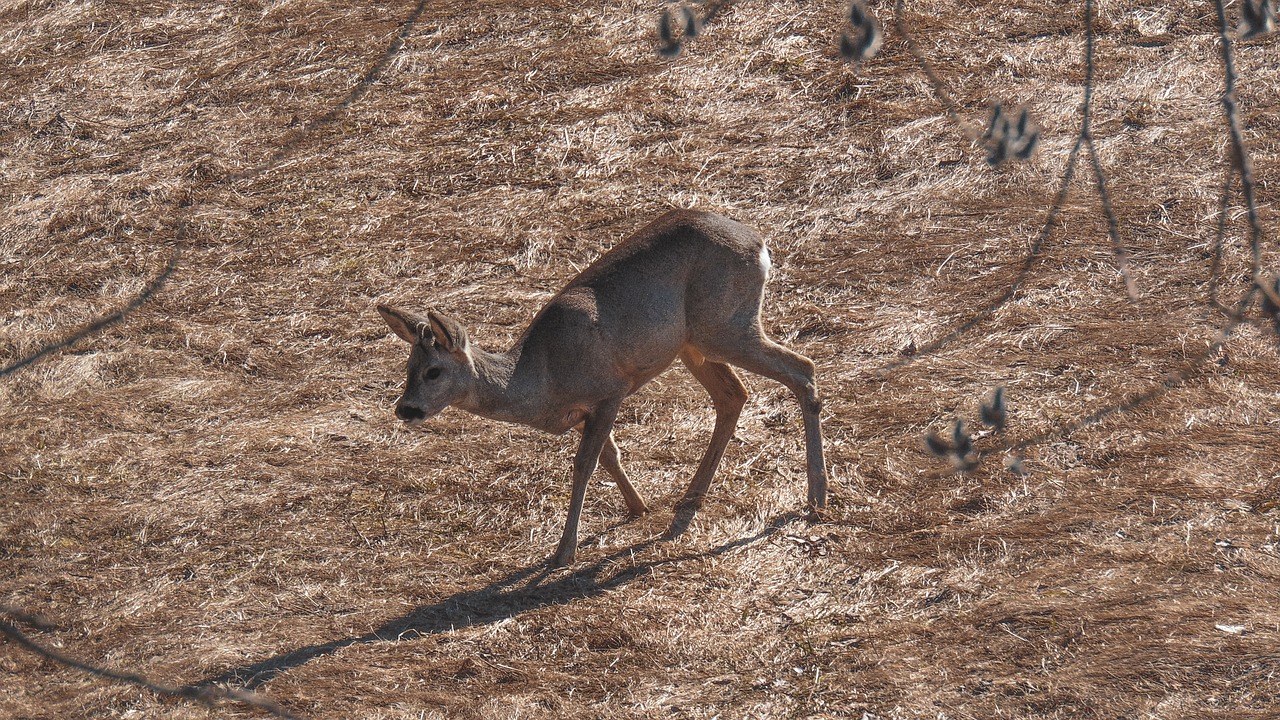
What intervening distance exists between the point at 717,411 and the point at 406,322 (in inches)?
78.8

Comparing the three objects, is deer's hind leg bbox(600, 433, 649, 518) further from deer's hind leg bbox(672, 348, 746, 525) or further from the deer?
deer's hind leg bbox(672, 348, 746, 525)

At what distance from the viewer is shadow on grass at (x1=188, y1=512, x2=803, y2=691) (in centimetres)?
648

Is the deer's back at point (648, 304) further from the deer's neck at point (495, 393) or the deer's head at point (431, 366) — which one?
the deer's head at point (431, 366)

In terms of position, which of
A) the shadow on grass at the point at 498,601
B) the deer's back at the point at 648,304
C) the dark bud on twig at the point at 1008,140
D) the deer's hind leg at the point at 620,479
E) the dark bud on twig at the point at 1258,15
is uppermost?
the dark bud on twig at the point at 1258,15

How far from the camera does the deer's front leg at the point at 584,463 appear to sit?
698 centimetres

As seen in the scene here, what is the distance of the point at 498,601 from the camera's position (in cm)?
690

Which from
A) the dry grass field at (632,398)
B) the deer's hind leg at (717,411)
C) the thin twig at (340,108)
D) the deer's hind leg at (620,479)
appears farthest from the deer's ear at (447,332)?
the thin twig at (340,108)

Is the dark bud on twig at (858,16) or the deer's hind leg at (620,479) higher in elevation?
the dark bud on twig at (858,16)

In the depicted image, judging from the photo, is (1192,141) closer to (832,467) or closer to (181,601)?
(832,467)

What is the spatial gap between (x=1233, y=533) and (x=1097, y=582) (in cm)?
83

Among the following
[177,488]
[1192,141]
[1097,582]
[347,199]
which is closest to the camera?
[1097,582]

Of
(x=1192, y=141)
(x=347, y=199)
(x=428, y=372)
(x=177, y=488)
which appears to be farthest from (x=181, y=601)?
(x=1192, y=141)

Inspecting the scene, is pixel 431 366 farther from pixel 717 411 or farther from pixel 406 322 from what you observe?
pixel 717 411

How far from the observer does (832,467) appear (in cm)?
760
